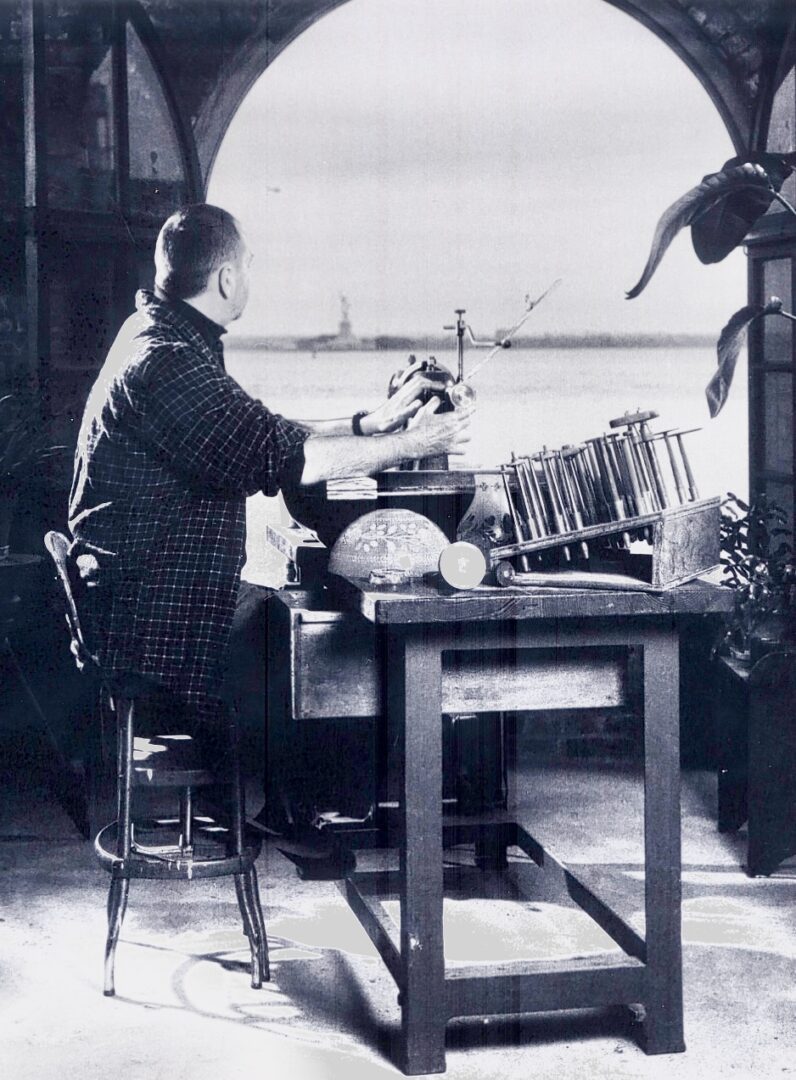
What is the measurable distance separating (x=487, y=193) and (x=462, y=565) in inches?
128

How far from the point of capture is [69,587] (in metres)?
3.15

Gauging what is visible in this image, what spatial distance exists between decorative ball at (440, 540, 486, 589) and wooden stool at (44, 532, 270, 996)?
27.2 inches

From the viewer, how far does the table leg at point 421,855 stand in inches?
110

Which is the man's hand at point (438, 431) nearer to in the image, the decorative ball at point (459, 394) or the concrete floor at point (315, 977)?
the decorative ball at point (459, 394)

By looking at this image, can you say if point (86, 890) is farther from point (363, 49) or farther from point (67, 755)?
point (363, 49)

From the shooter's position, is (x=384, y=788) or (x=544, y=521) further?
(x=384, y=788)

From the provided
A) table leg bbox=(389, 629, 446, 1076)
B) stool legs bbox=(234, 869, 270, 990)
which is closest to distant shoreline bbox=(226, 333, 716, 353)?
stool legs bbox=(234, 869, 270, 990)

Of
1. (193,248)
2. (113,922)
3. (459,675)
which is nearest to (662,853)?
(459,675)

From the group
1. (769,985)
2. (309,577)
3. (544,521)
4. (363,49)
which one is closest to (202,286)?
(309,577)

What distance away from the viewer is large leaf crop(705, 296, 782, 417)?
4887 millimetres

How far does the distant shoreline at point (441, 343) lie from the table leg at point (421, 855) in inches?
117

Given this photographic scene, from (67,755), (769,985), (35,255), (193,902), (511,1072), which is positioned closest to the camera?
(511,1072)

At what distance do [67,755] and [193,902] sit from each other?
0.98 metres

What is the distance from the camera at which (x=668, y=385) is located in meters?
5.71
